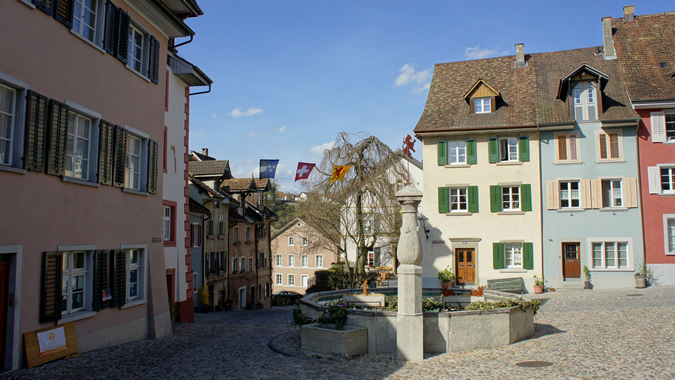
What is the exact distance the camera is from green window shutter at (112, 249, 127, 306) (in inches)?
518

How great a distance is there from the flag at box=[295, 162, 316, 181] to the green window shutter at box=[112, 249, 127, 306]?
14911 millimetres

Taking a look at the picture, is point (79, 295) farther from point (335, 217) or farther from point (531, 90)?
point (531, 90)

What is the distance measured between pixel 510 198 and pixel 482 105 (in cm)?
530

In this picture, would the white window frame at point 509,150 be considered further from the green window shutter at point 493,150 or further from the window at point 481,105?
the window at point 481,105

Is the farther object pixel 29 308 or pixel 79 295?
pixel 79 295

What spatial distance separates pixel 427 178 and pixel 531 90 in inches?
300

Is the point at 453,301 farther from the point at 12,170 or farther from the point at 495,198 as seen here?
the point at 495,198

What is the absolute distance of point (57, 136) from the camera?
1101 centimetres

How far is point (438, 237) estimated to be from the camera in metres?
28.1

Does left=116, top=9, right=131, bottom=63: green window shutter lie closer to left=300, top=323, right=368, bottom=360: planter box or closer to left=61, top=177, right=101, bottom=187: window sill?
left=61, top=177, right=101, bottom=187: window sill

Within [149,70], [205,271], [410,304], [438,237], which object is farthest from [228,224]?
[410,304]

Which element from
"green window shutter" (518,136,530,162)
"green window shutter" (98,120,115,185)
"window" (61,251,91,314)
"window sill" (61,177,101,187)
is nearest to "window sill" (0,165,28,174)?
"window sill" (61,177,101,187)

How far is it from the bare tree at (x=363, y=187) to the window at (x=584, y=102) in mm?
9295

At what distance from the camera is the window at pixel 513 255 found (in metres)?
27.2
